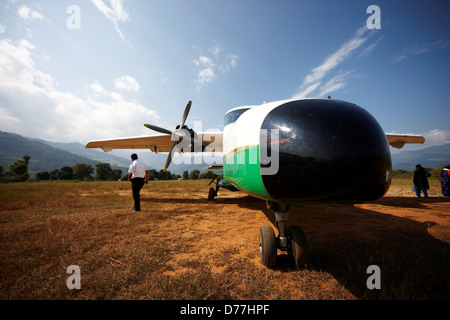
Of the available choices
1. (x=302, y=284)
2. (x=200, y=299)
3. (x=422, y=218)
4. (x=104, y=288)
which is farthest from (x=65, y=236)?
(x=422, y=218)

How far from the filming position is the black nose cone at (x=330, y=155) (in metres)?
1.73

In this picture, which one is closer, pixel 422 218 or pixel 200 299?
pixel 200 299

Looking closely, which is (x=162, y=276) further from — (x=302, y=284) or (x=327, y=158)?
(x=327, y=158)

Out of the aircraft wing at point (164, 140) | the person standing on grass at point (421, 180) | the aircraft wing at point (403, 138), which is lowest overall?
the person standing on grass at point (421, 180)

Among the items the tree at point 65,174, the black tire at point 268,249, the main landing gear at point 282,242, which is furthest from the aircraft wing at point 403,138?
the tree at point 65,174

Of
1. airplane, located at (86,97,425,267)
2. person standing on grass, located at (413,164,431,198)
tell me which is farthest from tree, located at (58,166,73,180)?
person standing on grass, located at (413,164,431,198)

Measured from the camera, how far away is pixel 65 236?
12.8 feet

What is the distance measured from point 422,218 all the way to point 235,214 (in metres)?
5.94

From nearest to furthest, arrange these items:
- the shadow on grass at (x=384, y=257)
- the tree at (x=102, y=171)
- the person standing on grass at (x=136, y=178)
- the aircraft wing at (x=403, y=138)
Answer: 1. the shadow on grass at (x=384, y=257)
2. the person standing on grass at (x=136, y=178)
3. the aircraft wing at (x=403, y=138)
4. the tree at (x=102, y=171)

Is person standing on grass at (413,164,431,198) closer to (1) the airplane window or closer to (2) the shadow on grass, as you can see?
(2) the shadow on grass

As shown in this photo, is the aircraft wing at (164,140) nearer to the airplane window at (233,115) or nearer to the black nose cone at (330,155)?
the airplane window at (233,115)

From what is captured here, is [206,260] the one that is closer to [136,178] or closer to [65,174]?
[136,178]

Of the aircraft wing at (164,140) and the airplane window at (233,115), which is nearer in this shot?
the airplane window at (233,115)

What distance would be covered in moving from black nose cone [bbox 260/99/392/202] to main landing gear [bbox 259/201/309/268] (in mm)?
1038
